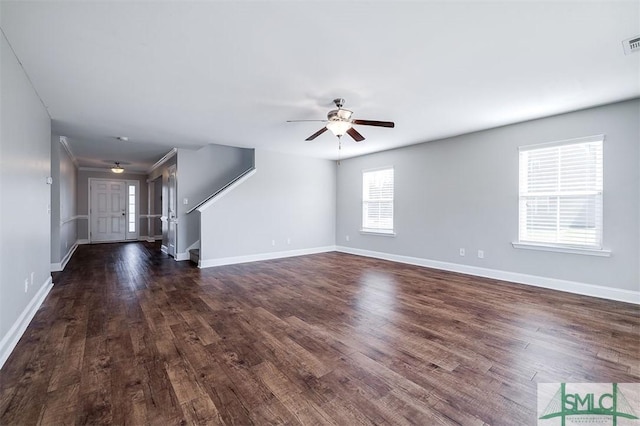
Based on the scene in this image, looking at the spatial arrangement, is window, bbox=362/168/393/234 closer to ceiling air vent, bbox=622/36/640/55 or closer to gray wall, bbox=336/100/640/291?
gray wall, bbox=336/100/640/291

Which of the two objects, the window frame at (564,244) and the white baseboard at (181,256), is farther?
the white baseboard at (181,256)

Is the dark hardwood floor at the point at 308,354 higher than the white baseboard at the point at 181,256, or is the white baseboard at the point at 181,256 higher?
the white baseboard at the point at 181,256

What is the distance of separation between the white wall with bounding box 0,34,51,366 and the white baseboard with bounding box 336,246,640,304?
5.60 metres

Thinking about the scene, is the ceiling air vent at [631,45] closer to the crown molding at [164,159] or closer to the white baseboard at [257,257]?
the white baseboard at [257,257]

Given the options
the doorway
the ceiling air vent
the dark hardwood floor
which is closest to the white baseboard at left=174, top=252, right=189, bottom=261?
the dark hardwood floor

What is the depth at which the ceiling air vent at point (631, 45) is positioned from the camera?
2.18 m

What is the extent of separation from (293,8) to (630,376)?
3.39 meters

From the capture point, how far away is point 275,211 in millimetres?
6438

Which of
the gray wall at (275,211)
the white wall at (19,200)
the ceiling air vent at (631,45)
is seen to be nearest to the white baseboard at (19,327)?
the white wall at (19,200)

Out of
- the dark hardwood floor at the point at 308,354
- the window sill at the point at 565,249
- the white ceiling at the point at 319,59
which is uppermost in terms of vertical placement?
the white ceiling at the point at 319,59

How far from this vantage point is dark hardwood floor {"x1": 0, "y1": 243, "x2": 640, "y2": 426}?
5.26 ft

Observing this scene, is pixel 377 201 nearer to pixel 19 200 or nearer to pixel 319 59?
pixel 319 59

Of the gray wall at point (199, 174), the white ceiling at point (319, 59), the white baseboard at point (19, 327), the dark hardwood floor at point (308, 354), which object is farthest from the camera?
the gray wall at point (199, 174)

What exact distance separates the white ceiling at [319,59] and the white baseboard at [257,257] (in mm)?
2726
